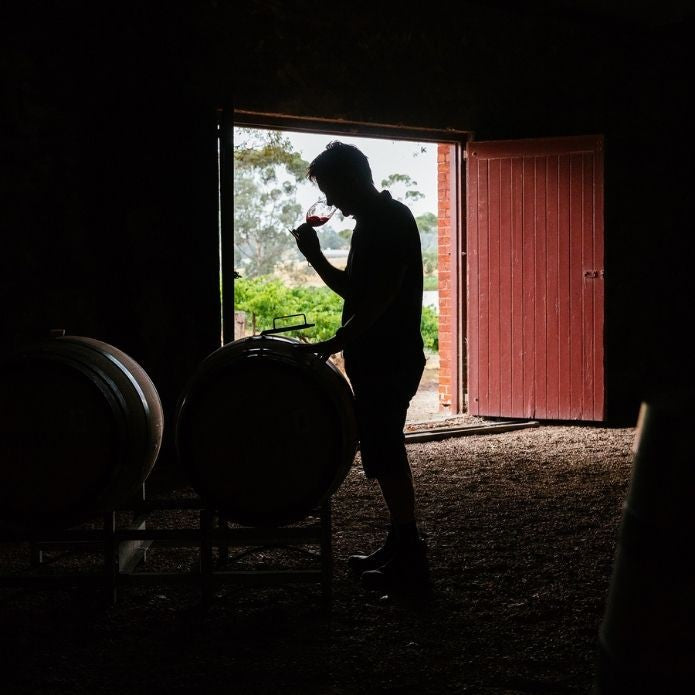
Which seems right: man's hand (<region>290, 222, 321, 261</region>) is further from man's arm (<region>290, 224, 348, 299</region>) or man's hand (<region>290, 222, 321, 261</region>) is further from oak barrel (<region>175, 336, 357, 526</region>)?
oak barrel (<region>175, 336, 357, 526</region>)

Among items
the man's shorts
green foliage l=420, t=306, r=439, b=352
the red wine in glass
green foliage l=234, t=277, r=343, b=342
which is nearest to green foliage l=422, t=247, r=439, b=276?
green foliage l=420, t=306, r=439, b=352

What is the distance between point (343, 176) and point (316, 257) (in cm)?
31

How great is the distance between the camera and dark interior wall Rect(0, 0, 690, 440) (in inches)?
208

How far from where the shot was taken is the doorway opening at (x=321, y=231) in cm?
683

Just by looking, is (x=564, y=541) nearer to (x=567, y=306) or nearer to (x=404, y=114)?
(x=567, y=306)

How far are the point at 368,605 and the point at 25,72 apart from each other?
4.02 meters

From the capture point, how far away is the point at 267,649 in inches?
102

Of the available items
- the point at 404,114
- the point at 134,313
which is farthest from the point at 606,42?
the point at 134,313

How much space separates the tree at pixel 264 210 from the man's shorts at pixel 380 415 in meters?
11.1

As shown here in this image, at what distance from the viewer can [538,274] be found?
6977 mm

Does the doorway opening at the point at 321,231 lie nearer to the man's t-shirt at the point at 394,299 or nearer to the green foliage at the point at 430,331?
the green foliage at the point at 430,331

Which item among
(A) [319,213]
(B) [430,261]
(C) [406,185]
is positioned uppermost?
(C) [406,185]

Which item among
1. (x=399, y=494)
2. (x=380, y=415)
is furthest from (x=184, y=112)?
(x=399, y=494)

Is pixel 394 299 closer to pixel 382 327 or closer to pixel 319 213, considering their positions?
pixel 382 327
